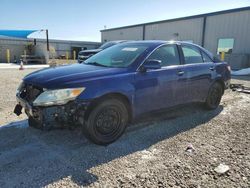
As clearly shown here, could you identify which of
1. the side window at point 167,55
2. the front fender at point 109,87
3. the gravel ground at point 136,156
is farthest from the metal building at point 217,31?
the front fender at point 109,87

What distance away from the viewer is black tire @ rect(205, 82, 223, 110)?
5129 millimetres

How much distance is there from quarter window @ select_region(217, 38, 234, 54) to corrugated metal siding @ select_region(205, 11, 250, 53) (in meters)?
0.26

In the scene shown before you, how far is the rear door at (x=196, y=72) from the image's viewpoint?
14.6 ft

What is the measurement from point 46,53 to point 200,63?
20.4m

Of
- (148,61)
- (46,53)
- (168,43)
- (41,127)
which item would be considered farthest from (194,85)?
(46,53)

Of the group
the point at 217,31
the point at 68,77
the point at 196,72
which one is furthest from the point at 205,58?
the point at 217,31

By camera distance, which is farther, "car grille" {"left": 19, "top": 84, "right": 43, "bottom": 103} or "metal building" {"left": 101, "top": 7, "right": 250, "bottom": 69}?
"metal building" {"left": 101, "top": 7, "right": 250, "bottom": 69}

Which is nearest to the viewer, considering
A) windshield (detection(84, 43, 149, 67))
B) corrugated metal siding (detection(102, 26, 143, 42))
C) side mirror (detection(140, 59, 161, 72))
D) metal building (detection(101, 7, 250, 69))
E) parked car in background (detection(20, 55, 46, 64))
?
side mirror (detection(140, 59, 161, 72))

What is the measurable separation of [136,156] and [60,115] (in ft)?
Answer: 3.83

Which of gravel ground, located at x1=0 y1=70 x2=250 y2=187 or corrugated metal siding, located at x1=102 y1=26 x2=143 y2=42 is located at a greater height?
corrugated metal siding, located at x1=102 y1=26 x2=143 y2=42

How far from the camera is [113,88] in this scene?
3234 mm

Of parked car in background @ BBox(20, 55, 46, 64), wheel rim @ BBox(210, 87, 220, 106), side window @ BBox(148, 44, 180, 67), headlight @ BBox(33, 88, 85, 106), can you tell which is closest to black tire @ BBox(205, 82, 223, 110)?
wheel rim @ BBox(210, 87, 220, 106)

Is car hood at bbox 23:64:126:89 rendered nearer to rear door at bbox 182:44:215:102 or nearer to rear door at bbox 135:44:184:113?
rear door at bbox 135:44:184:113

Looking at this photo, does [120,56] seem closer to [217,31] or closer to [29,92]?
[29,92]
